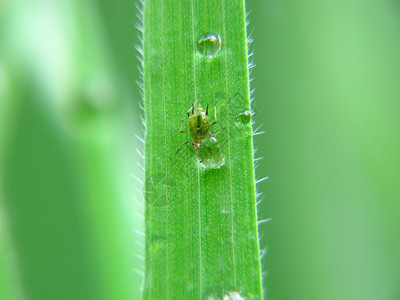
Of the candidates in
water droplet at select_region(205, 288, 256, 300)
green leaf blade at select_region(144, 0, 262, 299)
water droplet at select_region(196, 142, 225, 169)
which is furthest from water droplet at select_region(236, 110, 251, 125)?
water droplet at select_region(205, 288, 256, 300)

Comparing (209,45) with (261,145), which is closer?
(209,45)

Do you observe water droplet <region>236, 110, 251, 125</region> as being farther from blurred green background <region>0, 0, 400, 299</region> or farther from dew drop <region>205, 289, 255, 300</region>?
blurred green background <region>0, 0, 400, 299</region>

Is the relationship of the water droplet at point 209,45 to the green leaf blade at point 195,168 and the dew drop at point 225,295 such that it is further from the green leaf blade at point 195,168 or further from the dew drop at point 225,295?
the dew drop at point 225,295

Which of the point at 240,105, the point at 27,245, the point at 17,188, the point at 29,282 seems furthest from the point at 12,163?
the point at 240,105

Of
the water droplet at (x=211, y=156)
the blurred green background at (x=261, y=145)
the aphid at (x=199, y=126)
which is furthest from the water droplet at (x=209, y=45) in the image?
the blurred green background at (x=261, y=145)

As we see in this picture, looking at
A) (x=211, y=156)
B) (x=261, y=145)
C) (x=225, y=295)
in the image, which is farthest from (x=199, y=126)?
(x=261, y=145)

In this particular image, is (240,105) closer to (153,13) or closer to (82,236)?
(153,13)

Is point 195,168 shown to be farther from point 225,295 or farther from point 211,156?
point 225,295
